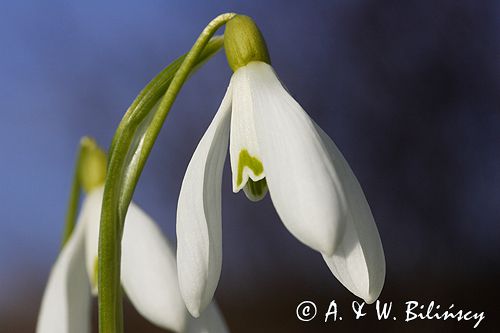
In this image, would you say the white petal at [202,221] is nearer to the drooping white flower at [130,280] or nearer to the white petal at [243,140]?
the white petal at [243,140]

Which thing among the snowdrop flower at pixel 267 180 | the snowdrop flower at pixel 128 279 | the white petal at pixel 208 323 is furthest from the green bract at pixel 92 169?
the snowdrop flower at pixel 267 180

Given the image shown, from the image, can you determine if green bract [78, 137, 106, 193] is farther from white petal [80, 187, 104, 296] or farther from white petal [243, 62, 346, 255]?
white petal [243, 62, 346, 255]

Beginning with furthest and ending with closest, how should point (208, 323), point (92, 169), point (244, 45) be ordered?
1. point (92, 169)
2. point (208, 323)
3. point (244, 45)

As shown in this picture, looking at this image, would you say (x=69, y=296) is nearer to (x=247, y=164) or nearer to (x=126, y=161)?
(x=126, y=161)

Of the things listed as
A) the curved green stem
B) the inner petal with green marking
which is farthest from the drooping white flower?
the inner petal with green marking

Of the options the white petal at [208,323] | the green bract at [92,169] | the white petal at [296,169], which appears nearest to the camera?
the white petal at [296,169]

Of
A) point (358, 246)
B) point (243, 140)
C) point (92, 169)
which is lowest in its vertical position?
point (358, 246)

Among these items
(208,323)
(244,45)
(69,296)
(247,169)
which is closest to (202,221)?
(247,169)
